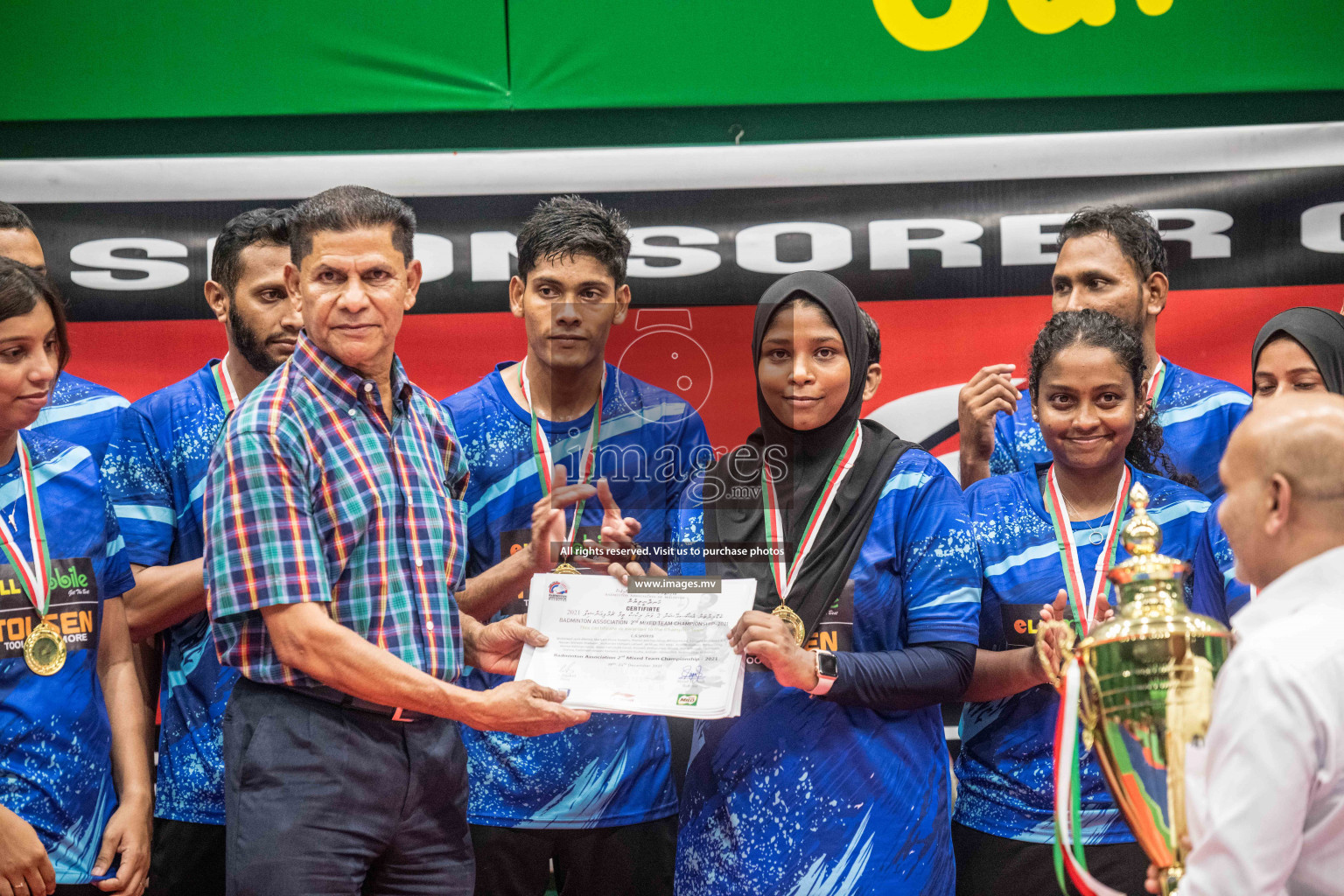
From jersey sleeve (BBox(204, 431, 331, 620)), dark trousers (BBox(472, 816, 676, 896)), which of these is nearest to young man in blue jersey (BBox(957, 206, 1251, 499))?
dark trousers (BBox(472, 816, 676, 896))

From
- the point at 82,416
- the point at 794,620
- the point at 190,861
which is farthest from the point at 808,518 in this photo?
the point at 82,416

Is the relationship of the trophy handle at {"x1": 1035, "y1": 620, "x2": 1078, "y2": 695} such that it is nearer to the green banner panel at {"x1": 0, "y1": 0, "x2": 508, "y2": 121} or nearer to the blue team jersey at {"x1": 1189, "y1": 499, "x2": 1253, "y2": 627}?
the blue team jersey at {"x1": 1189, "y1": 499, "x2": 1253, "y2": 627}

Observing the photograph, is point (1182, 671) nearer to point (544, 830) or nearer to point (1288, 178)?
point (544, 830)

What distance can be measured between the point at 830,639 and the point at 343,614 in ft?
3.36

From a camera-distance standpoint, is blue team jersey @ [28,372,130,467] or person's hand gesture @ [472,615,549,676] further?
blue team jersey @ [28,372,130,467]

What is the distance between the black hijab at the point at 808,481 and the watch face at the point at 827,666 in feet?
0.36

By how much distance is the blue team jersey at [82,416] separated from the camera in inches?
123

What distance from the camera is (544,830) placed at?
2898 mm

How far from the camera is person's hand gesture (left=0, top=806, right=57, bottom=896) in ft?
7.60

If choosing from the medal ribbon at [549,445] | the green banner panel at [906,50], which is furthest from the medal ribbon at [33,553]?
the green banner panel at [906,50]

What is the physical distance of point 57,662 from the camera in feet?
8.22

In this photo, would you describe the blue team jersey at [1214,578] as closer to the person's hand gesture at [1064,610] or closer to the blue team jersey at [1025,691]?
the blue team jersey at [1025,691]

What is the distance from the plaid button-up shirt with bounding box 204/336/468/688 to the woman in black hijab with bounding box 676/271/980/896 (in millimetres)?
604
